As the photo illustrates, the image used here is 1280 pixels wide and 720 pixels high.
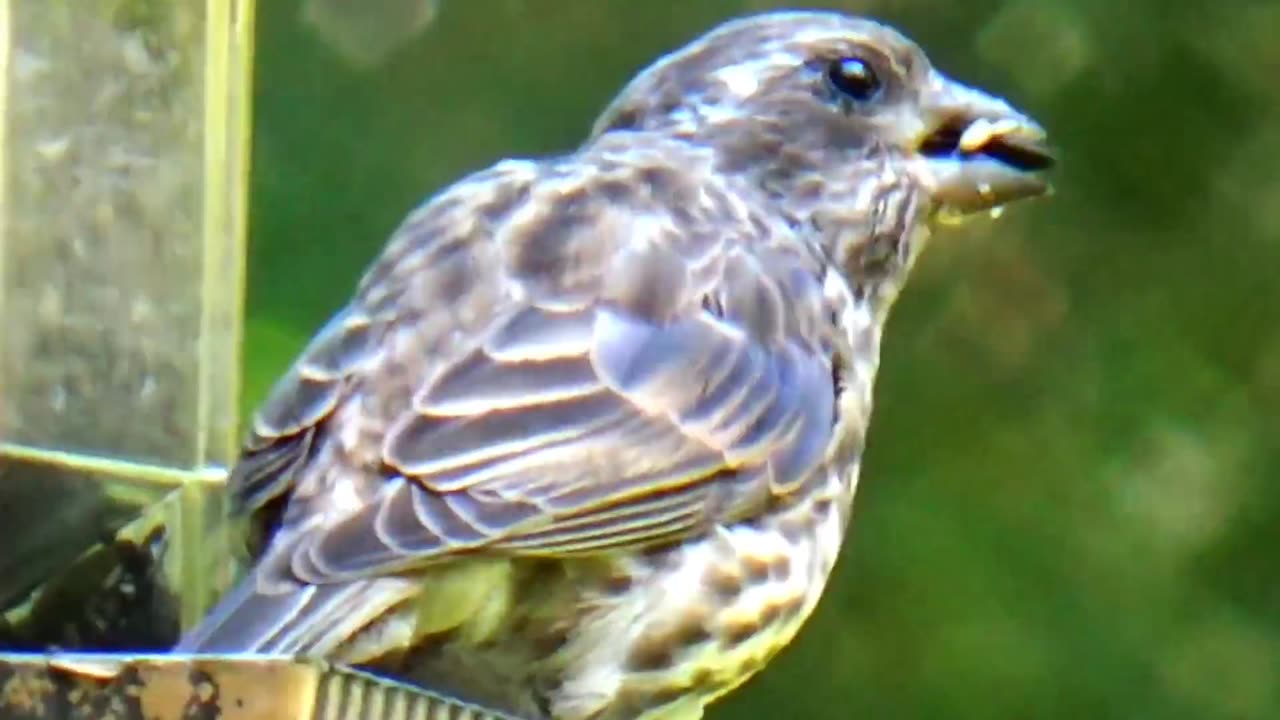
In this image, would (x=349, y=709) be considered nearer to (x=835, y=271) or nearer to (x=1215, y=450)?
(x=835, y=271)

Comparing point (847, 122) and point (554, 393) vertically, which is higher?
point (554, 393)

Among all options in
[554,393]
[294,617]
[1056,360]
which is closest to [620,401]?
[554,393]

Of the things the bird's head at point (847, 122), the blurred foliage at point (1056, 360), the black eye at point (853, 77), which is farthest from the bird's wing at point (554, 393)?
the blurred foliage at point (1056, 360)

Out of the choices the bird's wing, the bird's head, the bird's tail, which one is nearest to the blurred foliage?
the bird's head

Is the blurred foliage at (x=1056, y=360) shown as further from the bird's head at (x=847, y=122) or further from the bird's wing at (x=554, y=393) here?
the bird's wing at (x=554, y=393)

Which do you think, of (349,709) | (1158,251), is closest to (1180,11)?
(1158,251)

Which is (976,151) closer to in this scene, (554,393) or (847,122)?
(847,122)

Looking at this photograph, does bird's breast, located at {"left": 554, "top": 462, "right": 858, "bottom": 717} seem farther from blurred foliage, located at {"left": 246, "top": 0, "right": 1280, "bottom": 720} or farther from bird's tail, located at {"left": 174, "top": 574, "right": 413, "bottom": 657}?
blurred foliage, located at {"left": 246, "top": 0, "right": 1280, "bottom": 720}
